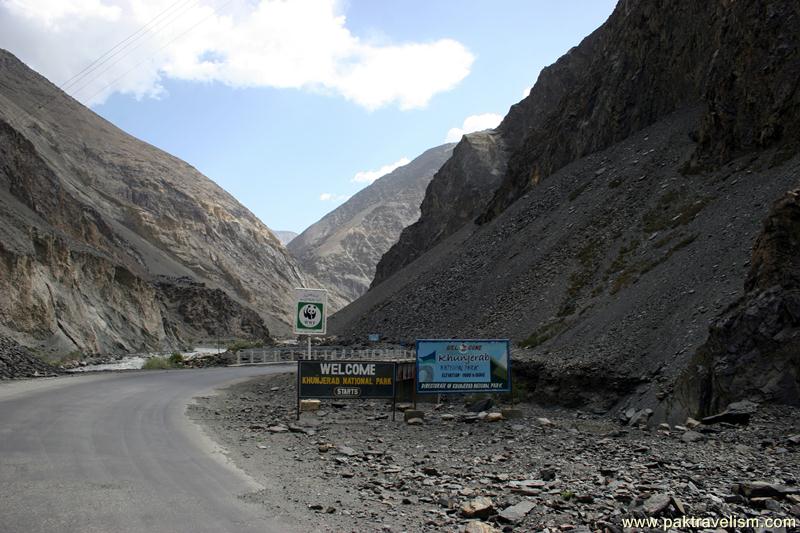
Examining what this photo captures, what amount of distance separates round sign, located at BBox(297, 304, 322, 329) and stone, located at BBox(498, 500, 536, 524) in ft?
27.9

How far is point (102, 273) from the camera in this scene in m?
53.3

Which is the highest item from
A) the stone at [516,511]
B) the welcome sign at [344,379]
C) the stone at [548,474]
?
the welcome sign at [344,379]

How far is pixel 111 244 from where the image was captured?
77.0 meters

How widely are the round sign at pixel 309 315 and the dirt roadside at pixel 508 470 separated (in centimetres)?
225

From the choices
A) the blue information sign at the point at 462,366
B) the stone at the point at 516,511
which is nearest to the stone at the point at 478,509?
the stone at the point at 516,511

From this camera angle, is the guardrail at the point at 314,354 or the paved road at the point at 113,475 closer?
the paved road at the point at 113,475

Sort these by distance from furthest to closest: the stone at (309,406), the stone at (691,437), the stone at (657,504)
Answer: the stone at (309,406) < the stone at (691,437) < the stone at (657,504)

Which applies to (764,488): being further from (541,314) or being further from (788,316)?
(541,314)

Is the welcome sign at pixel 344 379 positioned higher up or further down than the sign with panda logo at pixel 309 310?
further down

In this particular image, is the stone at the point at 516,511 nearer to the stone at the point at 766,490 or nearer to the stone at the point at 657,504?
the stone at the point at 657,504

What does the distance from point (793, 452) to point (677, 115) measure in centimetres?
4131

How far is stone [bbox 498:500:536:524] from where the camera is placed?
617 centimetres

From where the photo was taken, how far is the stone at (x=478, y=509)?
6367mm

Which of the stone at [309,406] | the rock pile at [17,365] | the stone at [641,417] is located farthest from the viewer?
the rock pile at [17,365]
